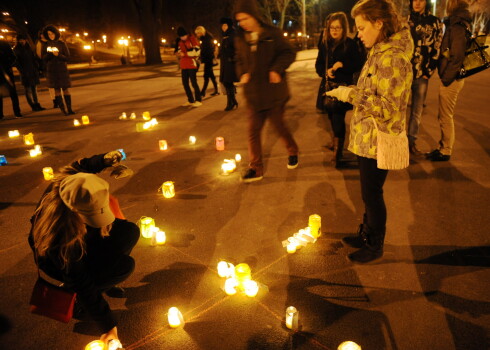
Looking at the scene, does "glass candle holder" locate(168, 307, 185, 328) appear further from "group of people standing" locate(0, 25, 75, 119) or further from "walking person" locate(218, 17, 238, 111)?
"group of people standing" locate(0, 25, 75, 119)

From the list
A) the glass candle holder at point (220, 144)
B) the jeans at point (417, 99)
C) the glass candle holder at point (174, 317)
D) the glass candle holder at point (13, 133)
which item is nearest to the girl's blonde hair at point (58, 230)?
the glass candle holder at point (174, 317)

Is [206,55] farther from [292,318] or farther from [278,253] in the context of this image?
[292,318]

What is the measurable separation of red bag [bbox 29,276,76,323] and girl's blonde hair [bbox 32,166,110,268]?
27cm

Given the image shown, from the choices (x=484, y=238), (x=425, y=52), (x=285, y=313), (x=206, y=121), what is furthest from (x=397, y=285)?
(x=206, y=121)

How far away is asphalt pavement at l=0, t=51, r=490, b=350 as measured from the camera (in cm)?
263

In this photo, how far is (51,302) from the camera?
2.32 metres

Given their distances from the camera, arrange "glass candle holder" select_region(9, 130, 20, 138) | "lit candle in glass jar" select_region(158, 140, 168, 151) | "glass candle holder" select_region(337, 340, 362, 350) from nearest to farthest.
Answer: "glass candle holder" select_region(337, 340, 362, 350)
"lit candle in glass jar" select_region(158, 140, 168, 151)
"glass candle holder" select_region(9, 130, 20, 138)

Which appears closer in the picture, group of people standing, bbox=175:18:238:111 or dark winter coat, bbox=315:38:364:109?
dark winter coat, bbox=315:38:364:109

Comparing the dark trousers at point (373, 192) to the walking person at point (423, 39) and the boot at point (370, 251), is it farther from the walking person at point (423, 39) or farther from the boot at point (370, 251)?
the walking person at point (423, 39)

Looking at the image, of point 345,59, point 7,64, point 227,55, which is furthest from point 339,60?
point 7,64

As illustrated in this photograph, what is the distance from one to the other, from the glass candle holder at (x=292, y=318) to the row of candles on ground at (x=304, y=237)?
918mm

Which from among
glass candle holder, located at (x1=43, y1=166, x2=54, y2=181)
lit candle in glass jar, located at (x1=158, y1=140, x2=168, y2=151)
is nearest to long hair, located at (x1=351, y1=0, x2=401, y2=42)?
lit candle in glass jar, located at (x1=158, y1=140, x2=168, y2=151)

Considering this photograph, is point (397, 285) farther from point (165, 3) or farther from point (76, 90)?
point (165, 3)

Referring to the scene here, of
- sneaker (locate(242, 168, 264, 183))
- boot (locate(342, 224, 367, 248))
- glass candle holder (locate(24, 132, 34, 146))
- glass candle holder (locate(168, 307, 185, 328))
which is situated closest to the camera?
glass candle holder (locate(168, 307, 185, 328))
